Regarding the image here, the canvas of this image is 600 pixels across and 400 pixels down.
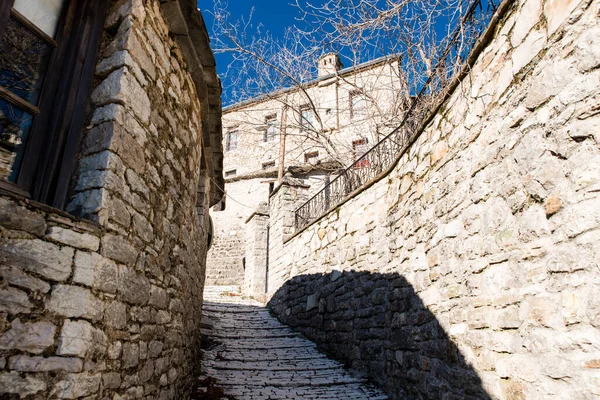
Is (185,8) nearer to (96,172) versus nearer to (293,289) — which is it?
(96,172)

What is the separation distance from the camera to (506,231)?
262 centimetres

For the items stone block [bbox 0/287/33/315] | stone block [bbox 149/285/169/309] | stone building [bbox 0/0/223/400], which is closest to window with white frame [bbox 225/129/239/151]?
stone building [bbox 0/0/223/400]

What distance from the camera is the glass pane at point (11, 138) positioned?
186 cm

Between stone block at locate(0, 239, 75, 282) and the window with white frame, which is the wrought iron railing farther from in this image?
the window with white frame

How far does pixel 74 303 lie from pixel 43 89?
1.12 metres

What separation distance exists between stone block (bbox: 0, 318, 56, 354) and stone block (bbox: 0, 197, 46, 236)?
0.36 meters

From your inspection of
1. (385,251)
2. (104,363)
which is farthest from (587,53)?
(385,251)

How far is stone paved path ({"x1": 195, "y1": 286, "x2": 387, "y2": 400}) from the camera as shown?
4.53 m

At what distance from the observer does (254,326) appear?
7.52m

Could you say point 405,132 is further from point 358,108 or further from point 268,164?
point 268,164

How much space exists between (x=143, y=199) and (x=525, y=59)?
255cm

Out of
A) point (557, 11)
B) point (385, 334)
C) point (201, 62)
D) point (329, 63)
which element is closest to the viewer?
point (557, 11)

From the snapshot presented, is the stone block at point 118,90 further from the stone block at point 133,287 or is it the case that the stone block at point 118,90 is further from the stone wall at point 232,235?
the stone wall at point 232,235

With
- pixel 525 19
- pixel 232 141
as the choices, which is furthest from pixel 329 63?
pixel 525 19
